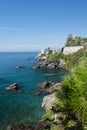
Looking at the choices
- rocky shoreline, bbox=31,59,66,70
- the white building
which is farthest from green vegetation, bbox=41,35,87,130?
the white building

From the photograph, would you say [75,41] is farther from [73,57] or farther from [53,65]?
[53,65]

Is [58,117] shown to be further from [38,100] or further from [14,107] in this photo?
[38,100]

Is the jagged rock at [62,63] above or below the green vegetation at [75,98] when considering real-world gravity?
below

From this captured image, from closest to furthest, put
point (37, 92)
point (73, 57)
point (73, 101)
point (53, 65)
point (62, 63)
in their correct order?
point (73, 101), point (37, 92), point (53, 65), point (73, 57), point (62, 63)

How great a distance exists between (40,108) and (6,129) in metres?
12.9

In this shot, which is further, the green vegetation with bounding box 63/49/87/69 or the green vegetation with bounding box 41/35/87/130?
the green vegetation with bounding box 63/49/87/69

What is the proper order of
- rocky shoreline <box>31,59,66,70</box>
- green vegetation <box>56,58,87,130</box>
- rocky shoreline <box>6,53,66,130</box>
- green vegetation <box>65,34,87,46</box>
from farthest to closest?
green vegetation <box>65,34,87,46</box>, rocky shoreline <box>31,59,66,70</box>, rocky shoreline <box>6,53,66,130</box>, green vegetation <box>56,58,87,130</box>

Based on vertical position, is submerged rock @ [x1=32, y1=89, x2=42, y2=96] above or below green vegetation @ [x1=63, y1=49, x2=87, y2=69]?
below

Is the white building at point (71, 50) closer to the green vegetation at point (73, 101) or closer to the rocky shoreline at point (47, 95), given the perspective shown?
the rocky shoreline at point (47, 95)

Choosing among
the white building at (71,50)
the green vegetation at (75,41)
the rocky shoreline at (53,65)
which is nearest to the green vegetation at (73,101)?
the rocky shoreline at (53,65)

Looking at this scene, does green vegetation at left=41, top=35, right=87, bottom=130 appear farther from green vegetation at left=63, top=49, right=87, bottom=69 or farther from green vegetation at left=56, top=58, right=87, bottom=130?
green vegetation at left=63, top=49, right=87, bottom=69

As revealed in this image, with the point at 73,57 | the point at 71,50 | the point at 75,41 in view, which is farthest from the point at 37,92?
the point at 75,41

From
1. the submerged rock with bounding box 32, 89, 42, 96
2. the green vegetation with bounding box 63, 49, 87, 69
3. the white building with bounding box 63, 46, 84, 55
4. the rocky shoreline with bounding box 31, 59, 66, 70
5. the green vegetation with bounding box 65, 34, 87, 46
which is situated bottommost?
the submerged rock with bounding box 32, 89, 42, 96

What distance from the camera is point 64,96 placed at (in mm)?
21438
